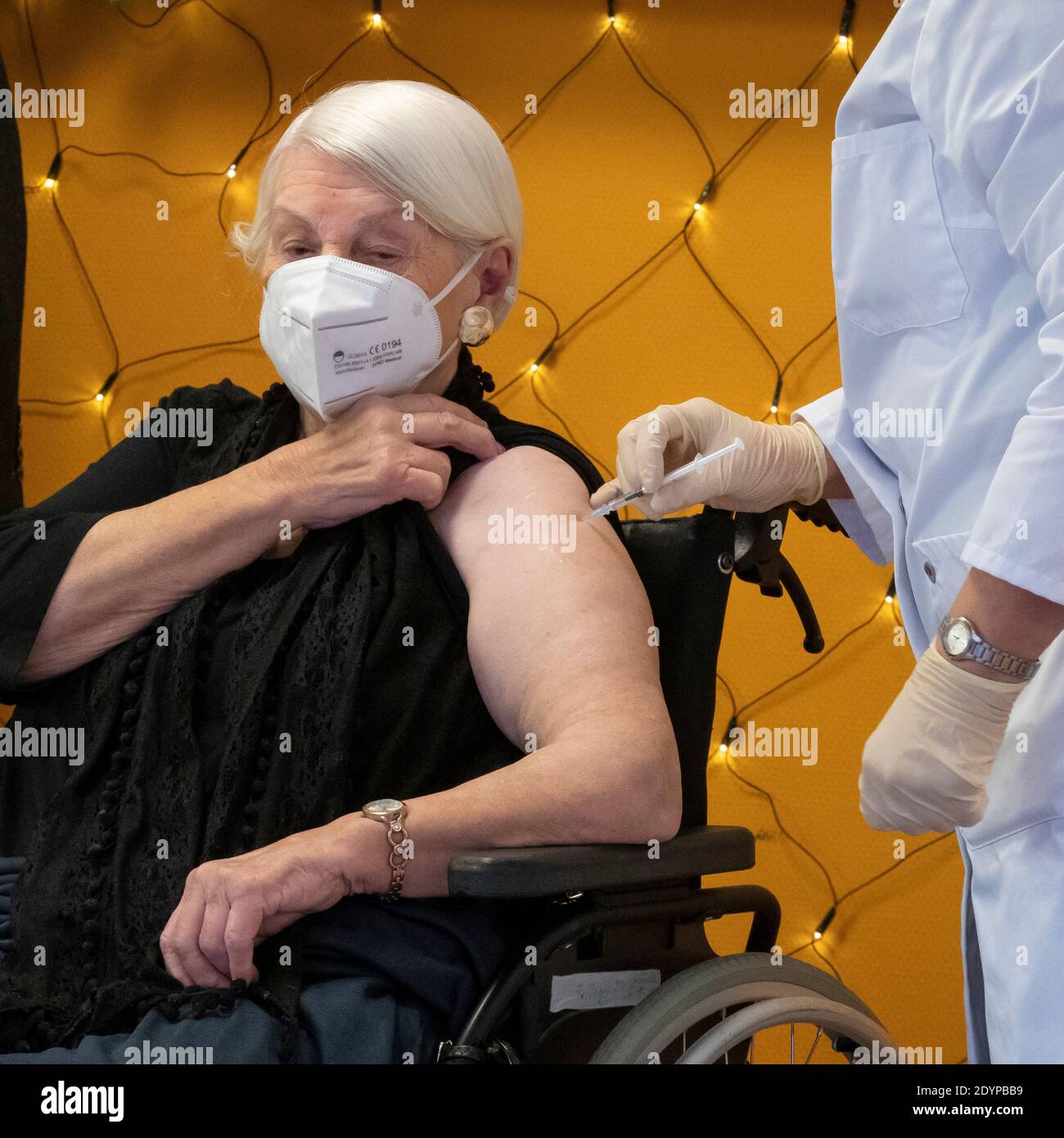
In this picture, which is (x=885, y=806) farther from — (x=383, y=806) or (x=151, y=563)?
(x=151, y=563)

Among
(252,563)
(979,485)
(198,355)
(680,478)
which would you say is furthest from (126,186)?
(979,485)

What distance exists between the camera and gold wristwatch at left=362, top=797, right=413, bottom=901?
1.08 meters

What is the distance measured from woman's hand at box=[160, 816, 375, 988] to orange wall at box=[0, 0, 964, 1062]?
49.9 inches

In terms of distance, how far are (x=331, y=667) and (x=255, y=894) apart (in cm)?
26

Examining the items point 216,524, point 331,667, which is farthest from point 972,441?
point 216,524

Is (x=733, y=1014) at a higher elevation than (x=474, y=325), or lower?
lower

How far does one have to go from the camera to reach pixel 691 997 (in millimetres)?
1026

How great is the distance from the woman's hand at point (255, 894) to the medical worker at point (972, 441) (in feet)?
1.39

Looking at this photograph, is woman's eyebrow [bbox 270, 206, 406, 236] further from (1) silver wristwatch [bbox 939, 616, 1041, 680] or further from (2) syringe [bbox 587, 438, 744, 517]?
(1) silver wristwatch [bbox 939, 616, 1041, 680]

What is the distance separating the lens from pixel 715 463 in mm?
1295

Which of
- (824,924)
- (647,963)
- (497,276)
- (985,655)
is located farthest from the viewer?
(824,924)

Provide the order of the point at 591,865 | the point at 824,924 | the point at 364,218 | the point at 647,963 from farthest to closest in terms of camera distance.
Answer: the point at 824,924
the point at 364,218
the point at 647,963
the point at 591,865

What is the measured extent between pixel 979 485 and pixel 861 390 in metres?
0.19

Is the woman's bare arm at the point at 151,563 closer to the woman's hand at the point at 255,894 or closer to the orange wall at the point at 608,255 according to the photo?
the woman's hand at the point at 255,894
